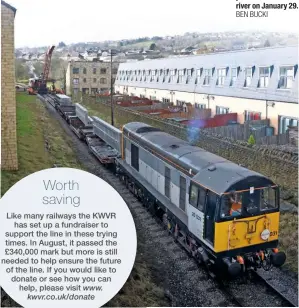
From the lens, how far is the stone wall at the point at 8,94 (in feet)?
38.7

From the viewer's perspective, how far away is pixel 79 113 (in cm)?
3350

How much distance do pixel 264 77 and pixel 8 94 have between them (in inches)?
664

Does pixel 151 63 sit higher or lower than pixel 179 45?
lower

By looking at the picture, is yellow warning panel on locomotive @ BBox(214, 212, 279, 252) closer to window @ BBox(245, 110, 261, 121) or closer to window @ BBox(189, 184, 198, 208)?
window @ BBox(189, 184, 198, 208)

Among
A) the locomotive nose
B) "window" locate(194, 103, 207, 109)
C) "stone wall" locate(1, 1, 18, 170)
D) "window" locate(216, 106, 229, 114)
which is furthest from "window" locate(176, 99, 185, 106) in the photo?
the locomotive nose

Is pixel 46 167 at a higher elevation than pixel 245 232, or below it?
higher

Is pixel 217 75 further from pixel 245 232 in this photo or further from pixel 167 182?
pixel 245 232

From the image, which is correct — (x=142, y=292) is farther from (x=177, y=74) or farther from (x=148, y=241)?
(x=177, y=74)

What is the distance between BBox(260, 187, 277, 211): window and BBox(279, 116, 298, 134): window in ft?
40.0

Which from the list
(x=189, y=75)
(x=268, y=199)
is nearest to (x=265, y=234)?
(x=268, y=199)

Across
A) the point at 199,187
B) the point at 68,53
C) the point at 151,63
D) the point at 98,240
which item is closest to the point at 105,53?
the point at 68,53

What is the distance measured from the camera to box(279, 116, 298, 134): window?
21.0 m

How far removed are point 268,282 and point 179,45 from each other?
8170 cm

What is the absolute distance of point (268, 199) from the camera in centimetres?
996
